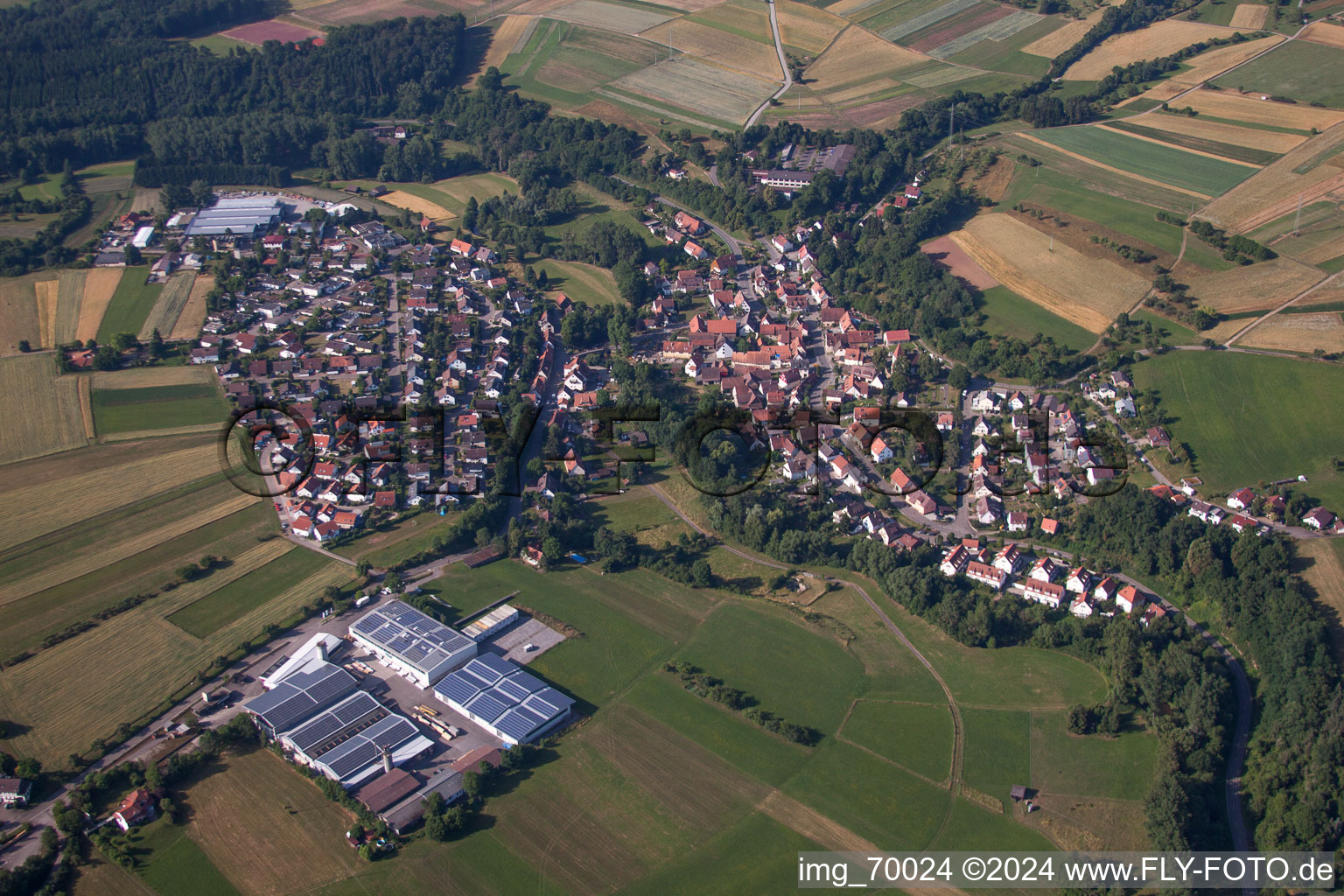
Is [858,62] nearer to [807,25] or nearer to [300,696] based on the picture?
[807,25]

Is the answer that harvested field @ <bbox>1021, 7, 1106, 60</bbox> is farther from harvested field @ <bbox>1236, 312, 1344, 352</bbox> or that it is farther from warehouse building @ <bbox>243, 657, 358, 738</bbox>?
warehouse building @ <bbox>243, 657, 358, 738</bbox>

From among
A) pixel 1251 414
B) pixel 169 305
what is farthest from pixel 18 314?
pixel 1251 414

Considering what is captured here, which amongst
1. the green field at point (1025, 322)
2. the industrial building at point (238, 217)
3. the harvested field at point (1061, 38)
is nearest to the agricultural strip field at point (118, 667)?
the industrial building at point (238, 217)

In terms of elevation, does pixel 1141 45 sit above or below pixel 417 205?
above

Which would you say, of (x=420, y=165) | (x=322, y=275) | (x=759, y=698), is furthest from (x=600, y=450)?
(x=420, y=165)

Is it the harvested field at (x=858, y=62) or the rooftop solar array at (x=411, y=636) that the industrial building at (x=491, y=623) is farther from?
the harvested field at (x=858, y=62)

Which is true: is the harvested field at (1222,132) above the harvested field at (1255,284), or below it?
above

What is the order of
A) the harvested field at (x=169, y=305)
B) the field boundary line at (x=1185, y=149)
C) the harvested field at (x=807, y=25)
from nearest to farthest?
the harvested field at (x=169, y=305)
the field boundary line at (x=1185, y=149)
the harvested field at (x=807, y=25)
